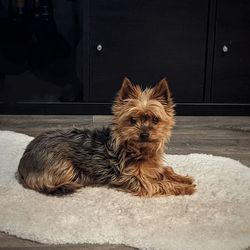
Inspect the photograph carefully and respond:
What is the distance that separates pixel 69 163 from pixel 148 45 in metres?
1.37

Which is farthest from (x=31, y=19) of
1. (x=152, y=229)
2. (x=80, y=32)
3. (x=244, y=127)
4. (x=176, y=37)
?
(x=152, y=229)

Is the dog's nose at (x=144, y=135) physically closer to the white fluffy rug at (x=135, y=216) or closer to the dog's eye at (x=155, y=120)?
the dog's eye at (x=155, y=120)

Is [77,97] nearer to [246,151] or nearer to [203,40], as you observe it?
[203,40]

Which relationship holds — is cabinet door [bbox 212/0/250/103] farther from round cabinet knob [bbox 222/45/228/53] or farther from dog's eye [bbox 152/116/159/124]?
dog's eye [bbox 152/116/159/124]

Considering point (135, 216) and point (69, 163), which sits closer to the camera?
point (135, 216)

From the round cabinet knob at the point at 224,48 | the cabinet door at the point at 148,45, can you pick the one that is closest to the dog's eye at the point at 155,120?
the cabinet door at the point at 148,45

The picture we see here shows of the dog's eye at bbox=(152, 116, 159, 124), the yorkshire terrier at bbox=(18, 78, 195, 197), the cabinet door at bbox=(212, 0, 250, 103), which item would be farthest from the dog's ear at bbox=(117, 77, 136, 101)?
the cabinet door at bbox=(212, 0, 250, 103)

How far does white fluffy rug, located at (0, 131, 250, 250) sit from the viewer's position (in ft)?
4.88

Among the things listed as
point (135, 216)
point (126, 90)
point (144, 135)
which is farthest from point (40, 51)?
point (135, 216)

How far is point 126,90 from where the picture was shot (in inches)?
70.3

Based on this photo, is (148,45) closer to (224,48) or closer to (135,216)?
(224,48)

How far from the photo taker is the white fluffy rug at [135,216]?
4.88ft

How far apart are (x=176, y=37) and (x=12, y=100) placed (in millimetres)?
1066

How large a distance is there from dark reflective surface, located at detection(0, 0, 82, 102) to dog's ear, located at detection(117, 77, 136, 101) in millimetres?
1246
